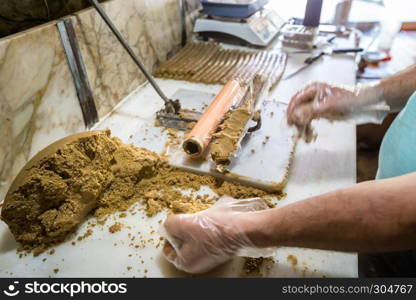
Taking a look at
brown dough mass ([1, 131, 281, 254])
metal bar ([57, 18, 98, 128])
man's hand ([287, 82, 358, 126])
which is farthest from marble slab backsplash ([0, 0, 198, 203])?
man's hand ([287, 82, 358, 126])

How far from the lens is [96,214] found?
0.90 meters

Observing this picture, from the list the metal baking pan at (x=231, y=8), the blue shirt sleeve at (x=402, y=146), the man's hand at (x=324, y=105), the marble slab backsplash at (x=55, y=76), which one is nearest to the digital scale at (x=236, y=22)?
the metal baking pan at (x=231, y=8)

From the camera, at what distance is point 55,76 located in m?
1.05

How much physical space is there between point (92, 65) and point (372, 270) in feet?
4.26

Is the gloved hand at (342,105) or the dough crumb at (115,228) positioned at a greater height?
the gloved hand at (342,105)

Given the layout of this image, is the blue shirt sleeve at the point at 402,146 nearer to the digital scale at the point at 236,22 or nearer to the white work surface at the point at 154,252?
the white work surface at the point at 154,252

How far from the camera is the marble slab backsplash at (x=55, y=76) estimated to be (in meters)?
0.91

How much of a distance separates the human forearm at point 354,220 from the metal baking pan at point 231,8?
1528mm

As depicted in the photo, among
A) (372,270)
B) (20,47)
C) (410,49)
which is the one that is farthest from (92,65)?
(410,49)

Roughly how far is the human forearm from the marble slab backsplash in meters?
0.82

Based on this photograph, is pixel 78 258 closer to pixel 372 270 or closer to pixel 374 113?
pixel 372 270

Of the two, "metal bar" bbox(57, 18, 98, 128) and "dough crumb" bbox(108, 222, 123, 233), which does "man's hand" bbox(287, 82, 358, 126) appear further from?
"metal bar" bbox(57, 18, 98, 128)

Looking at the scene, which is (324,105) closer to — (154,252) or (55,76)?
(154,252)

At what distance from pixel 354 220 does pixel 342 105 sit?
0.63 meters
